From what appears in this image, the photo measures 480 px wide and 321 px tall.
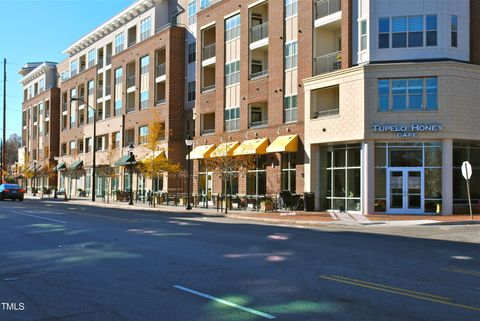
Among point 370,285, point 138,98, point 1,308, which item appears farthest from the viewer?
point 138,98

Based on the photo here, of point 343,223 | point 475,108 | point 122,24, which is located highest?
point 122,24

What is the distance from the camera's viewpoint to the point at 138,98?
53.1 m

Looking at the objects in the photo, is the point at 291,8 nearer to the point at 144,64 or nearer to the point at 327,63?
the point at 327,63

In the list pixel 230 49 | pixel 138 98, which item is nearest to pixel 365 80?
pixel 230 49

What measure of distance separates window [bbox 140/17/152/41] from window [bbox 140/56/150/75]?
2.55 meters

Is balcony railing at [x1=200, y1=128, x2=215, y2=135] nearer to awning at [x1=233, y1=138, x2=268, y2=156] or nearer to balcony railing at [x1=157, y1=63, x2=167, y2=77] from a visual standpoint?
awning at [x1=233, y1=138, x2=268, y2=156]

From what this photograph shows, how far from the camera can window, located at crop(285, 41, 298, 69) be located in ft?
112

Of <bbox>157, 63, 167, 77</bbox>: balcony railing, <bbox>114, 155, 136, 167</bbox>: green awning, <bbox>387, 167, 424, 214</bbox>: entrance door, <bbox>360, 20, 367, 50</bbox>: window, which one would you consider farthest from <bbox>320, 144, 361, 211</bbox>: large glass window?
<bbox>114, 155, 136, 167</bbox>: green awning

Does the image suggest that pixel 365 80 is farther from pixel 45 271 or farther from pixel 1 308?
pixel 1 308

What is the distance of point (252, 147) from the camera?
3534 cm

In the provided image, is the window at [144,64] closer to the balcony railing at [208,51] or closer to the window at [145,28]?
the window at [145,28]

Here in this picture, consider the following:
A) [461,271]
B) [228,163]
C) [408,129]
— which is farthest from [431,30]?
[461,271]

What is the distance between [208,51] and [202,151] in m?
8.61

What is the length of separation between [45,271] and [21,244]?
4824 mm
